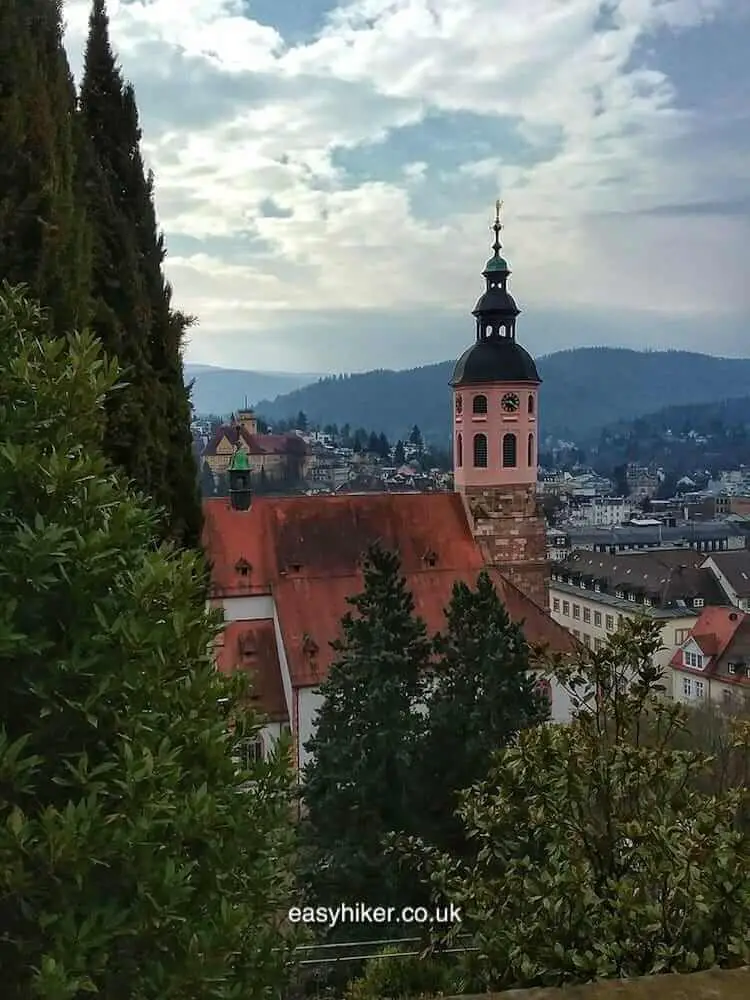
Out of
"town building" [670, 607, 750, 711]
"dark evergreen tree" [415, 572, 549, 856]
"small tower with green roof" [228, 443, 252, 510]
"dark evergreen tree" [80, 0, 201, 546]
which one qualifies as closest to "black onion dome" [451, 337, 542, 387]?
"small tower with green roof" [228, 443, 252, 510]

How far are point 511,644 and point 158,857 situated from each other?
12.4m

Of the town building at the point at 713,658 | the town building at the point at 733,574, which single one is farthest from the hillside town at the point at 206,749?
the town building at the point at 733,574

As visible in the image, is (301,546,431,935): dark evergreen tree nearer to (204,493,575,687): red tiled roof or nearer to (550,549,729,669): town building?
(204,493,575,687): red tiled roof

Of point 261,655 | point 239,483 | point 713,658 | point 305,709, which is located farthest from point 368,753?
point 713,658

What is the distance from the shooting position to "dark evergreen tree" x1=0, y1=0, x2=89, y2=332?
6340mm

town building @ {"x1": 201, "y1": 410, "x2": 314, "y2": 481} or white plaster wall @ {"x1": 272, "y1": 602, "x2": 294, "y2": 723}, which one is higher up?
town building @ {"x1": 201, "y1": 410, "x2": 314, "y2": 481}

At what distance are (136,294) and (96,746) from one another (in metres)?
6.24

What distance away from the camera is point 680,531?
89500 mm

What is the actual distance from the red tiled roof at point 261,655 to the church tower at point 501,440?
7.01 m

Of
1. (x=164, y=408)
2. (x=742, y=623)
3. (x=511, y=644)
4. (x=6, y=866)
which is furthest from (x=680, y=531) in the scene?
(x=6, y=866)

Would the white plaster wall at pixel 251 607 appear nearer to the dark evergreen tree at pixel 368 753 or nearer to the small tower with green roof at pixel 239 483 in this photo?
the small tower with green roof at pixel 239 483

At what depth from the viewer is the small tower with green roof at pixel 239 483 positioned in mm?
25062

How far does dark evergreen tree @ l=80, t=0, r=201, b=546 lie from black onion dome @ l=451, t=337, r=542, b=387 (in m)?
18.3

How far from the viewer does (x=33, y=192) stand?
21.1 ft
